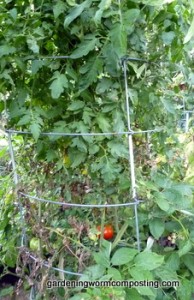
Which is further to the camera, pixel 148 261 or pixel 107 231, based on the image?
pixel 107 231

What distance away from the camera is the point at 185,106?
157 centimetres

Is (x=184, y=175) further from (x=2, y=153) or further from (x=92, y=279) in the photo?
(x=2, y=153)

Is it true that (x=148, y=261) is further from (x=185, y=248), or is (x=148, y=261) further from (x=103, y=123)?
(x=103, y=123)

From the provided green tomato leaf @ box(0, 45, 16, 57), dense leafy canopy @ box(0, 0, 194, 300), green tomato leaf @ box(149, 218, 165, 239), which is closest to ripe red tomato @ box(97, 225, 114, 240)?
dense leafy canopy @ box(0, 0, 194, 300)

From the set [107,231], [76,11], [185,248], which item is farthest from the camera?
[107,231]

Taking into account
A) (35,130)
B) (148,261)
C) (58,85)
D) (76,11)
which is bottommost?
(148,261)

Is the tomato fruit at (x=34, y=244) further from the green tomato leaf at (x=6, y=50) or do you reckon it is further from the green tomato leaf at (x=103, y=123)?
the green tomato leaf at (x=6, y=50)

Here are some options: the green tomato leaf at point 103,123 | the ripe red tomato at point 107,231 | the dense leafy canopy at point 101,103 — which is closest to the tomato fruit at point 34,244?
the dense leafy canopy at point 101,103

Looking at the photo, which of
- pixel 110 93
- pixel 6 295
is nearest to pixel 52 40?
pixel 110 93

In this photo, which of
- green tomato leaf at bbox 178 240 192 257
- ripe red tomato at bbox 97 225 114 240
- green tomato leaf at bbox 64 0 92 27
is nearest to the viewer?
green tomato leaf at bbox 64 0 92 27

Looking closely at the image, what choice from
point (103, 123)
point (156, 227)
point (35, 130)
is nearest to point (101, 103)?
point (103, 123)

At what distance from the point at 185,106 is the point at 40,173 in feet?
1.97

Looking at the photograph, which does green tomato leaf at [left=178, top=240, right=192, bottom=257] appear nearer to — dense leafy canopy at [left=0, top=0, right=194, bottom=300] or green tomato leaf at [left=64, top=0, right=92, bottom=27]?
dense leafy canopy at [left=0, top=0, right=194, bottom=300]

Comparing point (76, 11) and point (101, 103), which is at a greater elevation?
point (76, 11)
